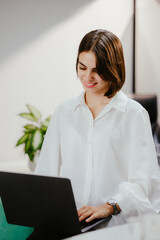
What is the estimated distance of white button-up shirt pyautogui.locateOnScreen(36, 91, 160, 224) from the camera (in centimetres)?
101

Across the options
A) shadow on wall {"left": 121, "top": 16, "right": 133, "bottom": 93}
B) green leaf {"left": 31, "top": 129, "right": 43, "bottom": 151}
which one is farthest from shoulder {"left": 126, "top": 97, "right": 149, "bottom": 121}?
shadow on wall {"left": 121, "top": 16, "right": 133, "bottom": 93}

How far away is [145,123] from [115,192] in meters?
0.27

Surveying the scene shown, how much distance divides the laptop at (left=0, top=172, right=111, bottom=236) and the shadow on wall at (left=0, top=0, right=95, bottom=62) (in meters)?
2.44

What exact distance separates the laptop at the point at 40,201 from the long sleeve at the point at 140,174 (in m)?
0.15

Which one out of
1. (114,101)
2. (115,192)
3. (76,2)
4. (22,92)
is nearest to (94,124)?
(114,101)

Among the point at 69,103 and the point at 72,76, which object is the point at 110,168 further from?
the point at 72,76

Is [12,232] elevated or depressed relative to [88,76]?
depressed

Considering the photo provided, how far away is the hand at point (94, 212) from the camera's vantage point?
938 mm

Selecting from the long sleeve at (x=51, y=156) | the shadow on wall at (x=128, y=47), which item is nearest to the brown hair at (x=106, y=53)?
the long sleeve at (x=51, y=156)

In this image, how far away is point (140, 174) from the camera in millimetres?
1016

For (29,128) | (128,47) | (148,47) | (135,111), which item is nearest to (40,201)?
(135,111)

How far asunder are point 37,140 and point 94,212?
4.68ft

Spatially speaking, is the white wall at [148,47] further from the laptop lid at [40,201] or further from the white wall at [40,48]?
the laptop lid at [40,201]

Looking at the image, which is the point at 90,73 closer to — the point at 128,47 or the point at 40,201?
the point at 40,201
